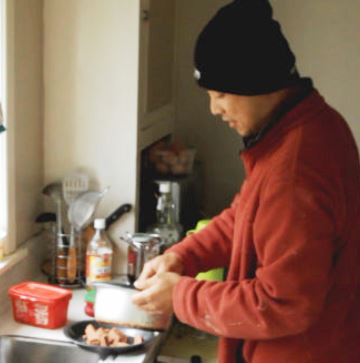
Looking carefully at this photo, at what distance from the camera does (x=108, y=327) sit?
170 centimetres

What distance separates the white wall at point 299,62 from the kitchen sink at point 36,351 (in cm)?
122

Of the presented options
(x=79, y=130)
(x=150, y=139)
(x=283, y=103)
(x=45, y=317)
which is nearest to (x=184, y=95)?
(x=150, y=139)

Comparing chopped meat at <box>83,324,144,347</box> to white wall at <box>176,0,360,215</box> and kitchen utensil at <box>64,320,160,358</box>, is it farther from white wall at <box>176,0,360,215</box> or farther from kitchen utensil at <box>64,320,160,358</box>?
white wall at <box>176,0,360,215</box>

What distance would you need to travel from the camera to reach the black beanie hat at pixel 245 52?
3.78 feet

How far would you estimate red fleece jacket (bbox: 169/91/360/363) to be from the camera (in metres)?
1.09

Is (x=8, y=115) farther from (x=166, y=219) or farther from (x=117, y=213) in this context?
(x=166, y=219)

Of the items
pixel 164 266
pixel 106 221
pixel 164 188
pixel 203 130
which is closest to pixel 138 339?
pixel 164 266

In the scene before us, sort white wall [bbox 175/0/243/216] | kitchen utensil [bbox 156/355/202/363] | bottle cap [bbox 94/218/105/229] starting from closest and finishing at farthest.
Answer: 1. kitchen utensil [bbox 156/355/202/363]
2. bottle cap [bbox 94/218/105/229]
3. white wall [bbox 175/0/243/216]

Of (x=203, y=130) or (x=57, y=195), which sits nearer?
(x=57, y=195)

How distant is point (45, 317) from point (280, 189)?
0.84 metres

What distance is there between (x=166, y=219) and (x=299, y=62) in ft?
2.67

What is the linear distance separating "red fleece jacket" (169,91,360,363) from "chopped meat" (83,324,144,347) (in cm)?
39

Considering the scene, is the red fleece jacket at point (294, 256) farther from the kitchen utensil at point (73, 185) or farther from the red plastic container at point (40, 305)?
the kitchen utensil at point (73, 185)

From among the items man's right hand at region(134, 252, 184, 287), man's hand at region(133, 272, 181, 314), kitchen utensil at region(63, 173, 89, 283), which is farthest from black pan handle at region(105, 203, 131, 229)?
man's hand at region(133, 272, 181, 314)
